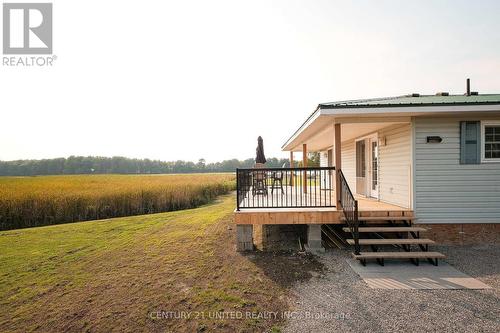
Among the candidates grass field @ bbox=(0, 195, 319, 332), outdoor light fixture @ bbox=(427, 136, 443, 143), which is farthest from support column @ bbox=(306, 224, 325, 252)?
outdoor light fixture @ bbox=(427, 136, 443, 143)

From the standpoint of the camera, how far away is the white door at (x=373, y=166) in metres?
8.94

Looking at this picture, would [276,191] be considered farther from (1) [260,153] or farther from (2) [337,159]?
(2) [337,159]

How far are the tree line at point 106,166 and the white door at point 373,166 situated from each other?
140ft

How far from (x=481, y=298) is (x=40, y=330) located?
6.39 metres

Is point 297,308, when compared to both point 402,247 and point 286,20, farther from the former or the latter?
point 286,20

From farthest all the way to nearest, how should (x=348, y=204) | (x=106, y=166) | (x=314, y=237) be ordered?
(x=106, y=166) → (x=314, y=237) → (x=348, y=204)

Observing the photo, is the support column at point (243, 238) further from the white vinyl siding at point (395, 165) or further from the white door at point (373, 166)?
the white door at point (373, 166)

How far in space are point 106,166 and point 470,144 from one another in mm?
94158

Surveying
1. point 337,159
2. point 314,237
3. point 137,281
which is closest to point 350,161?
point 337,159

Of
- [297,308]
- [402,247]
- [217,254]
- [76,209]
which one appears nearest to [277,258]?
[217,254]

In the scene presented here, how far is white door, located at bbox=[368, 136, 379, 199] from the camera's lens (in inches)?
352

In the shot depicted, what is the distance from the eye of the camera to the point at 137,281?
4855mm

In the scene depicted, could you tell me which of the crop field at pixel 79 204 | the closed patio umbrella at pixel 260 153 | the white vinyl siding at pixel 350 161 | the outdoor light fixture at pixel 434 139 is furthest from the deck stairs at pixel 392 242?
the crop field at pixel 79 204

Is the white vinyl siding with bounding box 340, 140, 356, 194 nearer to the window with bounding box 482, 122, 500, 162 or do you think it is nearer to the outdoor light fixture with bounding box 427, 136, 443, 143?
the outdoor light fixture with bounding box 427, 136, 443, 143
